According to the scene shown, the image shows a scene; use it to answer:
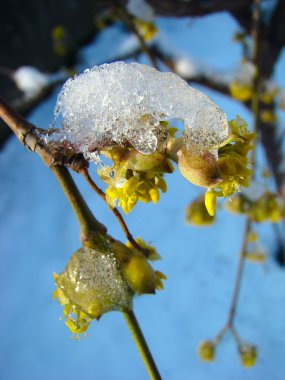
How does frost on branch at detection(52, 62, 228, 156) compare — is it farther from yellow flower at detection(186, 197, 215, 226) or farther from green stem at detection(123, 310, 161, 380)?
yellow flower at detection(186, 197, 215, 226)

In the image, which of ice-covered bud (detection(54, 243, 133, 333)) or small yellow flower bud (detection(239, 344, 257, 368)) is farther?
small yellow flower bud (detection(239, 344, 257, 368))

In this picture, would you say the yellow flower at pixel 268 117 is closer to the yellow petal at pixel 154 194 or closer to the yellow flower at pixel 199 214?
the yellow flower at pixel 199 214

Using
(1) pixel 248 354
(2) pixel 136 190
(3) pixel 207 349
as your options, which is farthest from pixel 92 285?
(3) pixel 207 349

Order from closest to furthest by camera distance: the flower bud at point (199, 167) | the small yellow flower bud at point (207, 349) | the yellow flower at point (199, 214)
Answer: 1. the flower bud at point (199, 167)
2. the yellow flower at point (199, 214)
3. the small yellow flower bud at point (207, 349)

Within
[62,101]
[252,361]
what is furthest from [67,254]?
[62,101]

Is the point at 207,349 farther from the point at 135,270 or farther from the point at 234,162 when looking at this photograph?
the point at 234,162

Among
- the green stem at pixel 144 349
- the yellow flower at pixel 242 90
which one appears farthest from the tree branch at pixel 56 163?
the yellow flower at pixel 242 90

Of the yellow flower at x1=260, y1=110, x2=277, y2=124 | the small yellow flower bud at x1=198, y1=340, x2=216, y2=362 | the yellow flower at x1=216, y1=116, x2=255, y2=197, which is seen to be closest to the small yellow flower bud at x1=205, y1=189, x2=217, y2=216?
the yellow flower at x1=216, y1=116, x2=255, y2=197
